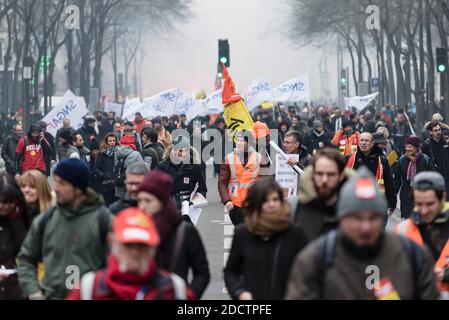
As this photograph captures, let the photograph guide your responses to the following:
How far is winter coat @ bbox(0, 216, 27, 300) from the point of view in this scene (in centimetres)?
816

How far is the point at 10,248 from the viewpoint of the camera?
8180 mm

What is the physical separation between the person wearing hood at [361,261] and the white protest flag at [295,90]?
106 feet

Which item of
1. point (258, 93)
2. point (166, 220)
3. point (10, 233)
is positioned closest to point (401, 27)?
point (258, 93)

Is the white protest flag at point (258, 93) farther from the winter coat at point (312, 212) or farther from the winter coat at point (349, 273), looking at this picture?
the winter coat at point (349, 273)

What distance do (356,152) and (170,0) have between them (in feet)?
197

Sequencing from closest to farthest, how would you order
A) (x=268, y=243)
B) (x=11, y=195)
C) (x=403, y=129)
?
1. (x=268, y=243)
2. (x=11, y=195)
3. (x=403, y=129)

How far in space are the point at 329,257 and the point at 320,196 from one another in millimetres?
1659

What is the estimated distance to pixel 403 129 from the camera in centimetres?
3284

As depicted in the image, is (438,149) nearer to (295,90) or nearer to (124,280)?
(124,280)

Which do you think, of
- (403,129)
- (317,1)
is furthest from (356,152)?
(317,1)
